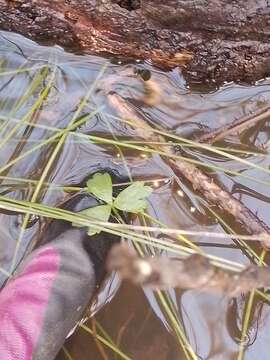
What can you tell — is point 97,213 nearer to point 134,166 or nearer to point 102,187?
point 102,187

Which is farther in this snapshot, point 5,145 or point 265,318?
point 5,145

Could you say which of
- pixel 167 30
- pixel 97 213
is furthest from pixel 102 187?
pixel 167 30

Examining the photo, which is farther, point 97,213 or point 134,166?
point 134,166

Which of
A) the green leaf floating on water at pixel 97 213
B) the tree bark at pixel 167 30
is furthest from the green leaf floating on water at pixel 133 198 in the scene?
the tree bark at pixel 167 30

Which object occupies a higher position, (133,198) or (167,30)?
(167,30)

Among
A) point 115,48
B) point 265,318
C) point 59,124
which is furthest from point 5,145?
point 265,318

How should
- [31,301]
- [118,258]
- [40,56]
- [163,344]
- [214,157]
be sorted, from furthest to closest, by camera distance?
[40,56]
[214,157]
[163,344]
[31,301]
[118,258]

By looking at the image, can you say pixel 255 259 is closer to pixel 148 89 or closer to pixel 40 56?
pixel 148 89
